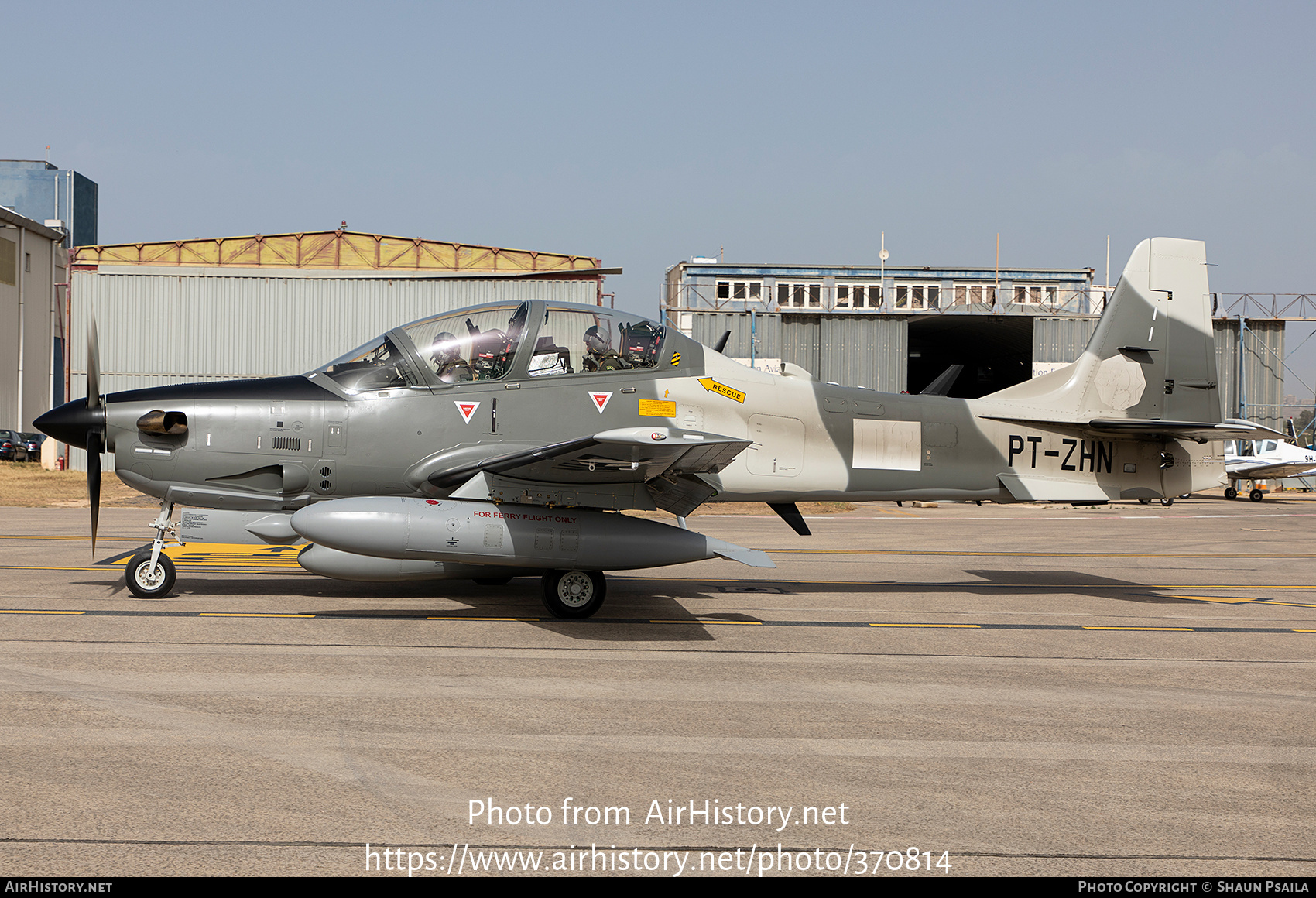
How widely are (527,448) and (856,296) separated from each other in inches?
1725

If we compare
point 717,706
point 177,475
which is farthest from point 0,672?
point 717,706

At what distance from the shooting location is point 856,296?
5012cm

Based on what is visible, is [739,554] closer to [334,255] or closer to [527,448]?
[527,448]

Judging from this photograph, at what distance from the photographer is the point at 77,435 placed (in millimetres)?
8422

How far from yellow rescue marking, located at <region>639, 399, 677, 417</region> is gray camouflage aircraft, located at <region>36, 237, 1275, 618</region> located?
0.06ft

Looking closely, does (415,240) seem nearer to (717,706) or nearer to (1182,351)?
(1182,351)

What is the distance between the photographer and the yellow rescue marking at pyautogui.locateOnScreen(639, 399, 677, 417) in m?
9.23

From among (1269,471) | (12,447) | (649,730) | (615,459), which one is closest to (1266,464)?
(1269,471)

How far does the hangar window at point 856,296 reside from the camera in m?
49.3

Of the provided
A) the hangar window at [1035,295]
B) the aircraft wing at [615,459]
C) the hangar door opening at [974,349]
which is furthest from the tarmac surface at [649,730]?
the hangar window at [1035,295]

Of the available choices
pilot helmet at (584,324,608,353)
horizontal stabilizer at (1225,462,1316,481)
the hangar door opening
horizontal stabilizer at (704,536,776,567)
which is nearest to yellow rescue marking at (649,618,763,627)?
horizontal stabilizer at (704,536,776,567)

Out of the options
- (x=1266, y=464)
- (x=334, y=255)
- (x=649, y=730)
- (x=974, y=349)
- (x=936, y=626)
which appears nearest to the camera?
(x=649, y=730)

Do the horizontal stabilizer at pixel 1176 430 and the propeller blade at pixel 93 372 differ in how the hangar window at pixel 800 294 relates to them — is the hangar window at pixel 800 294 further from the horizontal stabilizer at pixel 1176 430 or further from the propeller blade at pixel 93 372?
the propeller blade at pixel 93 372

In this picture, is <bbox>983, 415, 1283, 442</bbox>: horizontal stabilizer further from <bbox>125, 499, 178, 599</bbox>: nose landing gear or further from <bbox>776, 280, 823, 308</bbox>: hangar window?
<bbox>776, 280, 823, 308</bbox>: hangar window
